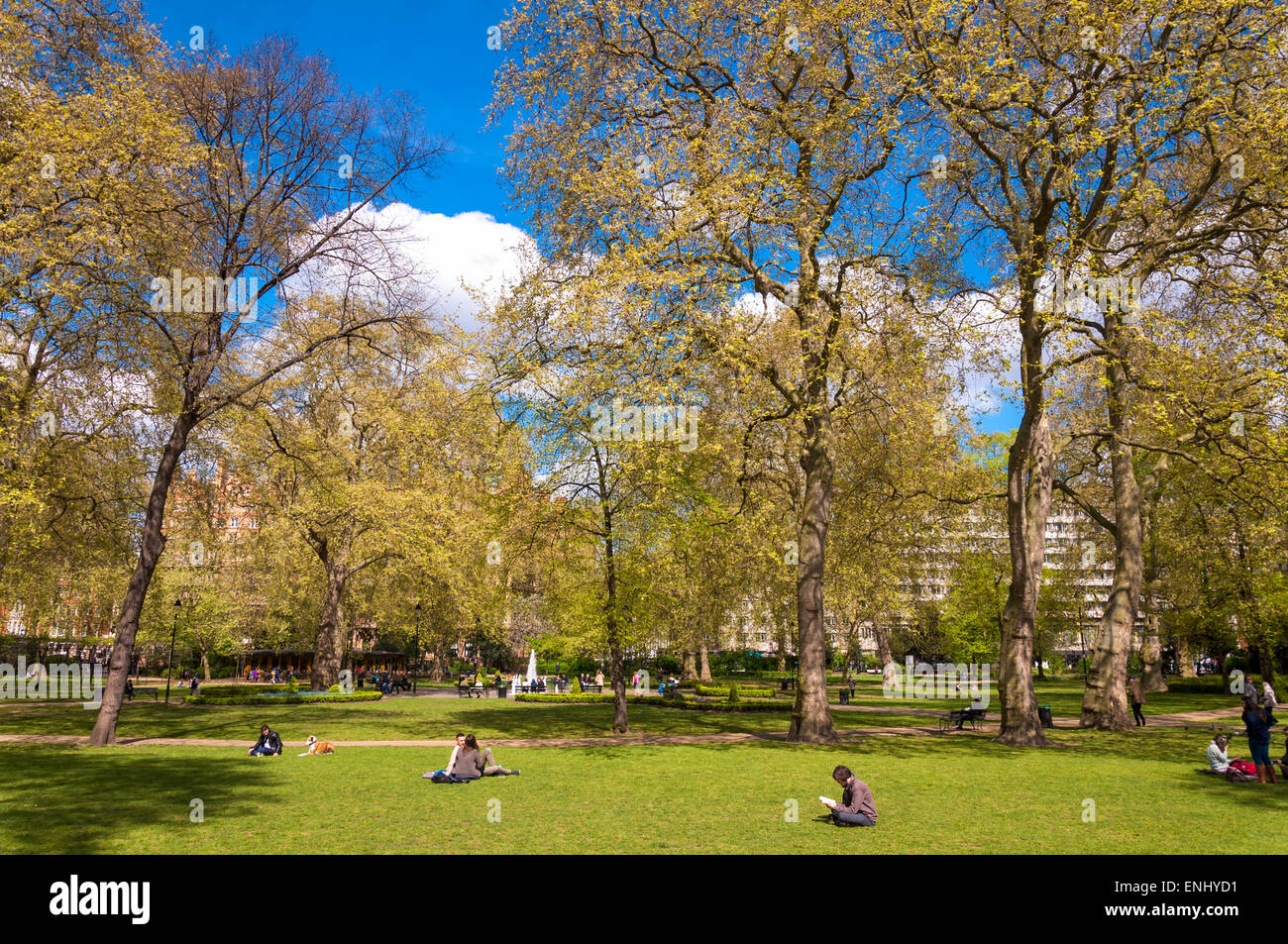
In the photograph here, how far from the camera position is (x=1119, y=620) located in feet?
79.0

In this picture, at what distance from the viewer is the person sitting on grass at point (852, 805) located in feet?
34.2

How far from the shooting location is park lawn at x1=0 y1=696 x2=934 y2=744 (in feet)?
73.3

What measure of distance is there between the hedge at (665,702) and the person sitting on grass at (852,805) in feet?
71.0

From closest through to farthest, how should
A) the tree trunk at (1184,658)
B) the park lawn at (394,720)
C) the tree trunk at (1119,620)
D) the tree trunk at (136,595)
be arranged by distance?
1. the tree trunk at (136,595)
2. the park lawn at (394,720)
3. the tree trunk at (1119,620)
4. the tree trunk at (1184,658)

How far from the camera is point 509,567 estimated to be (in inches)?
1783

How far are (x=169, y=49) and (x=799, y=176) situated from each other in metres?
16.9

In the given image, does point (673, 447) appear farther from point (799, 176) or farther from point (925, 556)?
point (925, 556)

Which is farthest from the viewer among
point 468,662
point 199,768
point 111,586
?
point 468,662

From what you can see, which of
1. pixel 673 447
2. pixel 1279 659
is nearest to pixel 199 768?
pixel 673 447

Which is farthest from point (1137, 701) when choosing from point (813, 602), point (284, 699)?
point (284, 699)

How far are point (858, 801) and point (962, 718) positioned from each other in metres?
16.1

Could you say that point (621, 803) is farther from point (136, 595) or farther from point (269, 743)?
point (136, 595)

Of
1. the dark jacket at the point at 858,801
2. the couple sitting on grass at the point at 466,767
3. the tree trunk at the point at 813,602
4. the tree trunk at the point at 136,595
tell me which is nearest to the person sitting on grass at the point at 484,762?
the couple sitting on grass at the point at 466,767

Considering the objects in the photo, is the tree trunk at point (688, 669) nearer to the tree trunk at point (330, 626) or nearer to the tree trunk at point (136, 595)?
the tree trunk at point (330, 626)
